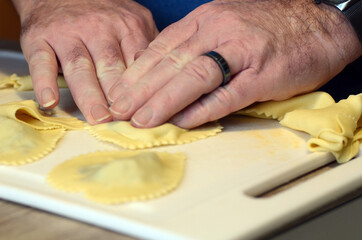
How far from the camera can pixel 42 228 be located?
0.76m

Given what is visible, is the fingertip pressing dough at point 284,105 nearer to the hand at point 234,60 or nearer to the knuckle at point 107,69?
the hand at point 234,60

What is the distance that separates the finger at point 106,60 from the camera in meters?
1.22

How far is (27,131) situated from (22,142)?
4 cm

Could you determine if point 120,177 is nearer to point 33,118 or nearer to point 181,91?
point 181,91

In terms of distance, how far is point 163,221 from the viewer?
747 mm

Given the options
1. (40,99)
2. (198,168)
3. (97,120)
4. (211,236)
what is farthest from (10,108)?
(211,236)

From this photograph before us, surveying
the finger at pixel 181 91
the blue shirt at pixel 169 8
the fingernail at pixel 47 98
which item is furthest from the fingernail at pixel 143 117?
the blue shirt at pixel 169 8

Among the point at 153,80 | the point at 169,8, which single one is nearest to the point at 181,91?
the point at 153,80

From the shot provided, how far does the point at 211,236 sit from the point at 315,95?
58cm

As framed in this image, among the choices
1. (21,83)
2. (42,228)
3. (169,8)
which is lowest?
(21,83)

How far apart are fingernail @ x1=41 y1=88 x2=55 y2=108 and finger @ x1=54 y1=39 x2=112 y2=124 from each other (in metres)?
0.05

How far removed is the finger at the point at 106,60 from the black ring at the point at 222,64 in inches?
10.1

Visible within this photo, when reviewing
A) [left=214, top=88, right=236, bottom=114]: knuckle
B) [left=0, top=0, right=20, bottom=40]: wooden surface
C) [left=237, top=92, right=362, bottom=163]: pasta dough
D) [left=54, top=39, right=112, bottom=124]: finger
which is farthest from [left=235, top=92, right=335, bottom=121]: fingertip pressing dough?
[left=0, top=0, right=20, bottom=40]: wooden surface

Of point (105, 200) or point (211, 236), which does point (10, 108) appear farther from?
point (211, 236)
